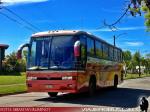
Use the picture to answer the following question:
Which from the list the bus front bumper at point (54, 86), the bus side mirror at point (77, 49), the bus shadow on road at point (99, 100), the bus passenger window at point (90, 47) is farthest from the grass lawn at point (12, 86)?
the bus side mirror at point (77, 49)

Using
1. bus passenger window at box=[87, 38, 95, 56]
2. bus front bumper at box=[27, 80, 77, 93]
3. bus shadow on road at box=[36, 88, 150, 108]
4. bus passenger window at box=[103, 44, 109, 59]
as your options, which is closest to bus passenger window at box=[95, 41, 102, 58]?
bus passenger window at box=[87, 38, 95, 56]

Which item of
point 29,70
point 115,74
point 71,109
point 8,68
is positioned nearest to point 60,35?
point 29,70

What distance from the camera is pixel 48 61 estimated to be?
2112 cm

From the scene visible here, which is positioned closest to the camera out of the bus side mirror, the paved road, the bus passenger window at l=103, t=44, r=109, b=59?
the paved road

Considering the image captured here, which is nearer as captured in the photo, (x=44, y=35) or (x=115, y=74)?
(x=44, y=35)

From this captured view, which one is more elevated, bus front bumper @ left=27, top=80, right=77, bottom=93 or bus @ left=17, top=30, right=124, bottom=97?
bus @ left=17, top=30, right=124, bottom=97

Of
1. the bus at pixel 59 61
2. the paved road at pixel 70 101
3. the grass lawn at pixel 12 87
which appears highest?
the bus at pixel 59 61

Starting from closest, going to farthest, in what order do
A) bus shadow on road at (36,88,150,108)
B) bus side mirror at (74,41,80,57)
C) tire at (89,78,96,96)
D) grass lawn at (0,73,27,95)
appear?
bus shadow on road at (36,88,150,108) → bus side mirror at (74,41,80,57) → tire at (89,78,96,96) → grass lawn at (0,73,27,95)

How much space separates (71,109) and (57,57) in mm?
4401

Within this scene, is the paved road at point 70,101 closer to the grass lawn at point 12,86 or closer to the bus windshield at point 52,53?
the bus windshield at point 52,53

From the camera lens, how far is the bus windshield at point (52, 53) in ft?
68.3

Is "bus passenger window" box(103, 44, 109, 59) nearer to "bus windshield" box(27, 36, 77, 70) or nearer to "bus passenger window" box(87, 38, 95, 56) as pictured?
"bus passenger window" box(87, 38, 95, 56)

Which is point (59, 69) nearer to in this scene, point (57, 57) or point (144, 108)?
point (57, 57)

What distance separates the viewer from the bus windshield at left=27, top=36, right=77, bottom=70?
2083 cm
